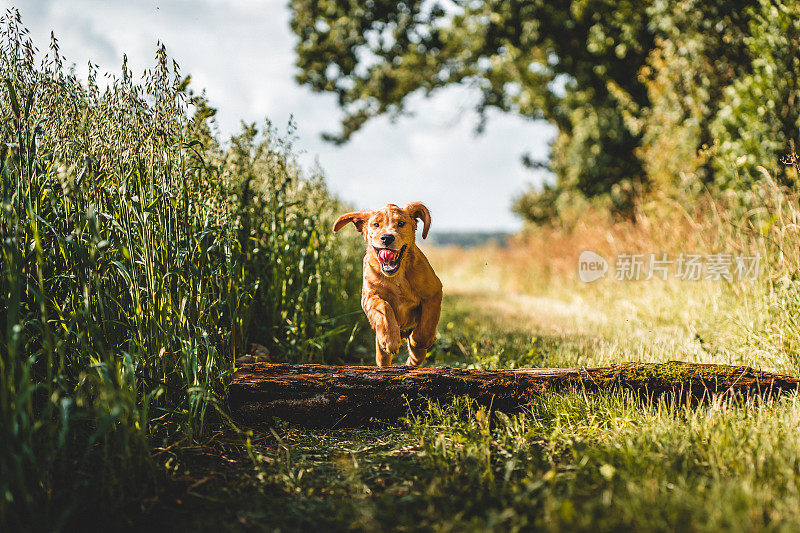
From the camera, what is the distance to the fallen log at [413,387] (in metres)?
2.87

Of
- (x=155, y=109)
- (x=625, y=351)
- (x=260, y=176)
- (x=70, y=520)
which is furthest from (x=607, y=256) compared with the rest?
(x=70, y=520)

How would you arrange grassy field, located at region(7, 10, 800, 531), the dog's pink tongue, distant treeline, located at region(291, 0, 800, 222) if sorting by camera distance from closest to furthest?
grassy field, located at region(7, 10, 800, 531), the dog's pink tongue, distant treeline, located at region(291, 0, 800, 222)

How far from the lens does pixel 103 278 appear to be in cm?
256

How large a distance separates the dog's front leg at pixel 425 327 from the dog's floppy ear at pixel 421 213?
45 centimetres

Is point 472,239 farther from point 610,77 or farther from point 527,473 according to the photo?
point 527,473

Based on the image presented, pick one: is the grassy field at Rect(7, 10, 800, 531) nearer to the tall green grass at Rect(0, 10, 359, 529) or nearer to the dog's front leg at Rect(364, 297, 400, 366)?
the tall green grass at Rect(0, 10, 359, 529)

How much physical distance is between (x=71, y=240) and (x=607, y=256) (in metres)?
8.70

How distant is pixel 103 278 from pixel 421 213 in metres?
1.73

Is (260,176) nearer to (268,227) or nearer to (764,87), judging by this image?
(268,227)

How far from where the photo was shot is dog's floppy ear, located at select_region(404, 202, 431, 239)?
2970 mm

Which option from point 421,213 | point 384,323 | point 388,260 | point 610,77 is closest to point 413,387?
point 384,323

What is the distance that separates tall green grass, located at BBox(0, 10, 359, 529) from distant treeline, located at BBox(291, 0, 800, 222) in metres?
5.79

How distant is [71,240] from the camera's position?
2.21m

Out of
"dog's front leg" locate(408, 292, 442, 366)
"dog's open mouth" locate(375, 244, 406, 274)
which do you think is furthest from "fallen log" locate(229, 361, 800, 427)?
"dog's open mouth" locate(375, 244, 406, 274)
